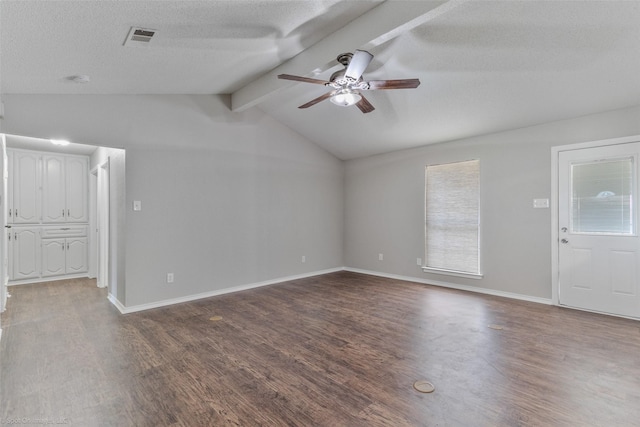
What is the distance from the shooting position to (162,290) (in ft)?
13.4

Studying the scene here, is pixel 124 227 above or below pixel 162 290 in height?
above

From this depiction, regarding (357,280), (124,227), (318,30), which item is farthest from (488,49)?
(124,227)

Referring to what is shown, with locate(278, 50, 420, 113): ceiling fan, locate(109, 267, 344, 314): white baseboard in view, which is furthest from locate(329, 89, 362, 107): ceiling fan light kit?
locate(109, 267, 344, 314): white baseboard

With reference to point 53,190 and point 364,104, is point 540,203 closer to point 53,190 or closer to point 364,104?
point 364,104

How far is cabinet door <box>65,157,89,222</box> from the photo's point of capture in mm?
5648

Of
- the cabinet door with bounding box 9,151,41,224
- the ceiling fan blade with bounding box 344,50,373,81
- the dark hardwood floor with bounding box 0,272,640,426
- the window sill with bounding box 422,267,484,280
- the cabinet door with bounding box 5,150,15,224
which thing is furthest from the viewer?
the cabinet door with bounding box 9,151,41,224

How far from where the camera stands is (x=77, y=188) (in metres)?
5.75

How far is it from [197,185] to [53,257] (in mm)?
3360

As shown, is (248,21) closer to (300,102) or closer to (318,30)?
(318,30)

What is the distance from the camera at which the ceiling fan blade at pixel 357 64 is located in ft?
8.44

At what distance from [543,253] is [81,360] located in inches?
208

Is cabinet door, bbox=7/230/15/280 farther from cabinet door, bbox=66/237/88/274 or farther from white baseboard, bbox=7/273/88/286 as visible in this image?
cabinet door, bbox=66/237/88/274

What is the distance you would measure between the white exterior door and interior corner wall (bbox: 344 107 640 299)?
19 cm

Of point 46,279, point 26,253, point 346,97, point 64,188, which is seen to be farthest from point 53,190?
point 346,97
